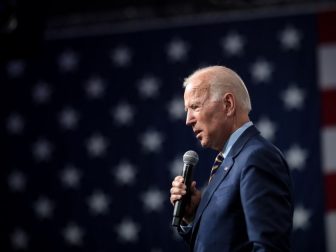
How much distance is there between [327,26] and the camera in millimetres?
4000

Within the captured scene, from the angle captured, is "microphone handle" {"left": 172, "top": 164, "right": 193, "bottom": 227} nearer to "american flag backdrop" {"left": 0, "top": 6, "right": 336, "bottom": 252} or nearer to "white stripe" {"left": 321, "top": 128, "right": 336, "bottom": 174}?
"american flag backdrop" {"left": 0, "top": 6, "right": 336, "bottom": 252}

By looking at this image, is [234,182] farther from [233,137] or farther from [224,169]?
[233,137]

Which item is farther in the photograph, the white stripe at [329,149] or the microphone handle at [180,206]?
the white stripe at [329,149]

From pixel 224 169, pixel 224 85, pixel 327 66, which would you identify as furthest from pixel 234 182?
pixel 327 66

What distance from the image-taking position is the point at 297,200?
3.78 metres

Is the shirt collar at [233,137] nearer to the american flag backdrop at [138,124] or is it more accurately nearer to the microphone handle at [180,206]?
the microphone handle at [180,206]

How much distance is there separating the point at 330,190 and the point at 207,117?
250 centimetres

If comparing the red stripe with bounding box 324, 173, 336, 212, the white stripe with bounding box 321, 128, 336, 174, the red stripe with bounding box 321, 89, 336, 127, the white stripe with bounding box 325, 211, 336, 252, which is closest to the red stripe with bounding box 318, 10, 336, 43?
the red stripe with bounding box 321, 89, 336, 127

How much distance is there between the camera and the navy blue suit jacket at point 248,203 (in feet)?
4.08

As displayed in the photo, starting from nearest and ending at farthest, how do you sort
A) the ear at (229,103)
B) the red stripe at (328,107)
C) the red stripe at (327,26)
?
the ear at (229,103)
the red stripe at (328,107)
the red stripe at (327,26)

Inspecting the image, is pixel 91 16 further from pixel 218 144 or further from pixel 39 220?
pixel 218 144

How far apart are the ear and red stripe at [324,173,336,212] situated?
→ 2475 mm

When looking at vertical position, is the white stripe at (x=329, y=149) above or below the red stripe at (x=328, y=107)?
below

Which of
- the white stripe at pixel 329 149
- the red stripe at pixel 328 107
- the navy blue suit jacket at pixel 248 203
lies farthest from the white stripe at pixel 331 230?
the navy blue suit jacket at pixel 248 203
